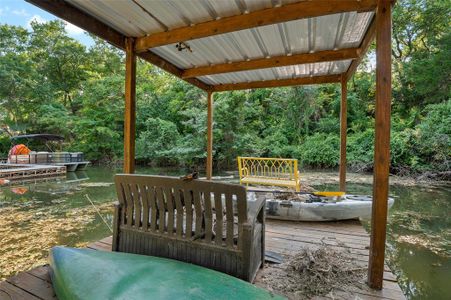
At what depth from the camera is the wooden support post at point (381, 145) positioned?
190 cm

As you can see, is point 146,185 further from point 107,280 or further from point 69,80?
point 69,80

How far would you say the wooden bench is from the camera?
5.82 ft

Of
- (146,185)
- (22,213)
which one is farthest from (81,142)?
(146,185)

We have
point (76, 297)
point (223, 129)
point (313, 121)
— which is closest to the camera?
point (76, 297)

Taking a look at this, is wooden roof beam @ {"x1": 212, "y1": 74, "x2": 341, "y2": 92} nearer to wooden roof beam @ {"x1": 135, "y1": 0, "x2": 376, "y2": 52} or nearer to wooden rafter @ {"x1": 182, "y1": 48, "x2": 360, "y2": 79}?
wooden rafter @ {"x1": 182, "y1": 48, "x2": 360, "y2": 79}

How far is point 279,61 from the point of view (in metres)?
3.66

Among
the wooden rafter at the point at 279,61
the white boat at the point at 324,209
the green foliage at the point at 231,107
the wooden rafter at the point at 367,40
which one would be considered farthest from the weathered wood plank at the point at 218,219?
the green foliage at the point at 231,107

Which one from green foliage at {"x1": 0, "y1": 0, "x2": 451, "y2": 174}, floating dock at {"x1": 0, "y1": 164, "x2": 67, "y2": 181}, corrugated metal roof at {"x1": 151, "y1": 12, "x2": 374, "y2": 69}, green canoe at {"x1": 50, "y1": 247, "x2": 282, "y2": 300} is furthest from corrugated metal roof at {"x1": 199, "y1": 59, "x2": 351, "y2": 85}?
floating dock at {"x1": 0, "y1": 164, "x2": 67, "y2": 181}

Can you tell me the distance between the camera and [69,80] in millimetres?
18469

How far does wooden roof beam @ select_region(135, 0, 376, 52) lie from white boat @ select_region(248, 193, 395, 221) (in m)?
2.21

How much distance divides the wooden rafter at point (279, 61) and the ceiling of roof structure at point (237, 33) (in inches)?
0.5

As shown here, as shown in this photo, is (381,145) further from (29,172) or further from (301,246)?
(29,172)

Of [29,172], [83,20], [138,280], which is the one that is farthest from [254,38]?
[29,172]

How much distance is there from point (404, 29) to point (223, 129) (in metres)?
10.3
